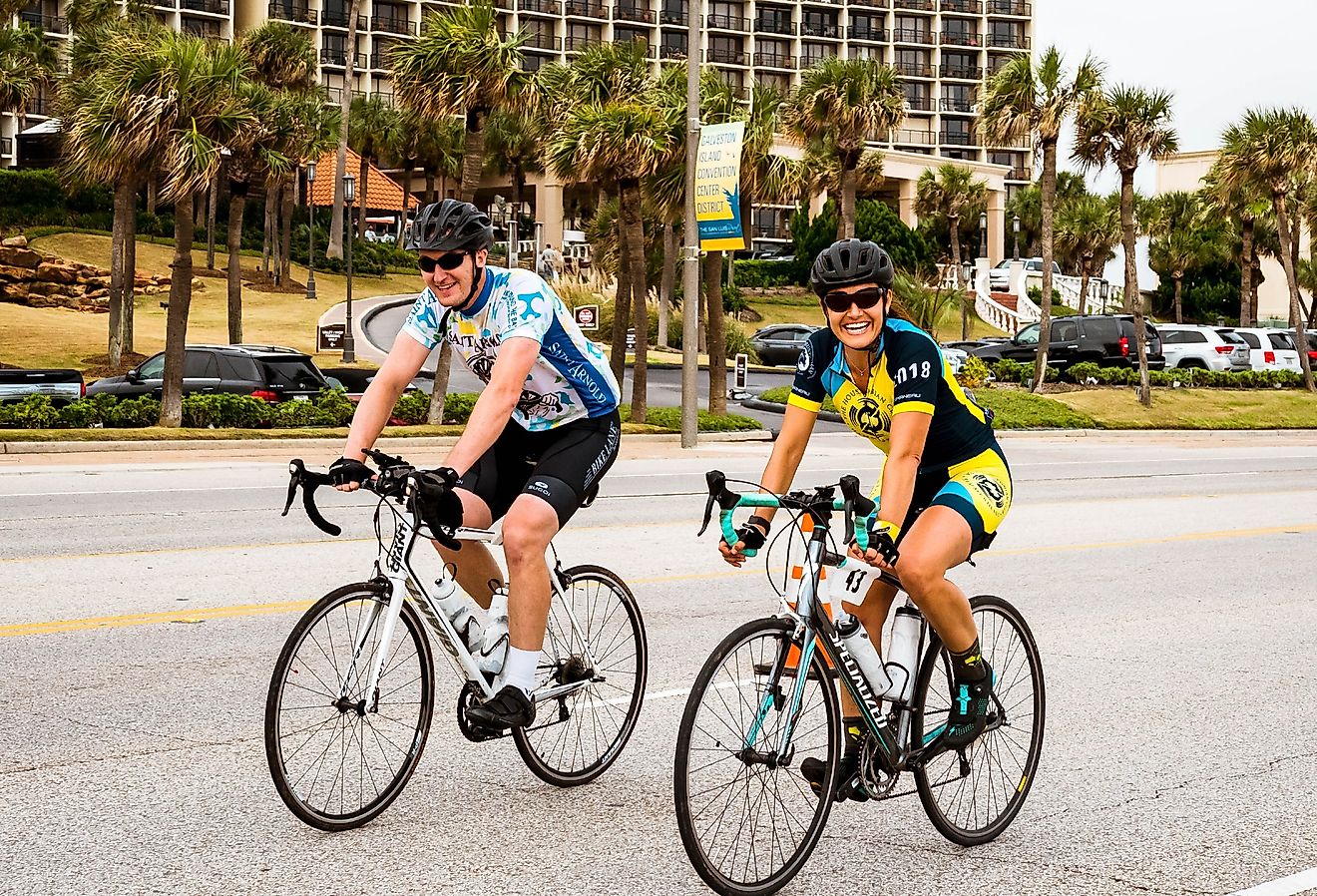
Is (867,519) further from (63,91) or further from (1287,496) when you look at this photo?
(63,91)

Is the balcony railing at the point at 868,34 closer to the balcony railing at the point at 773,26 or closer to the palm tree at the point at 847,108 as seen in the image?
the balcony railing at the point at 773,26

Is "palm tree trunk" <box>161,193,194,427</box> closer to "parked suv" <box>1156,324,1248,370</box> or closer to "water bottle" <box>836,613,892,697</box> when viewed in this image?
"water bottle" <box>836,613,892,697</box>

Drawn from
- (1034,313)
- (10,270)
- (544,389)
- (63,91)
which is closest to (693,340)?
(63,91)

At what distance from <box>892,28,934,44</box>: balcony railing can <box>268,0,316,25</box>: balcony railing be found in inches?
1789

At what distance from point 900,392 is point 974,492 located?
0.47m

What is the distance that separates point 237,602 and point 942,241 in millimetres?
99518

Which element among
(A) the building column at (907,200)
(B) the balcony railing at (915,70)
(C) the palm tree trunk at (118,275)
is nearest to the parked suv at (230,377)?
(C) the palm tree trunk at (118,275)

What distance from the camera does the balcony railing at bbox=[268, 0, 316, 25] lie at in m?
97.6

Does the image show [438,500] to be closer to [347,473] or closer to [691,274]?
[347,473]

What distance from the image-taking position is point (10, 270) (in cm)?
5662

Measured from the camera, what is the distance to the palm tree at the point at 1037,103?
41312mm

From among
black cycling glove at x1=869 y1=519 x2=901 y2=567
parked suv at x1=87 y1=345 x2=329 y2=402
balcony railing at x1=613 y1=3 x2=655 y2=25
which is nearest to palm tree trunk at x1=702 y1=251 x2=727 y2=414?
parked suv at x1=87 y1=345 x2=329 y2=402

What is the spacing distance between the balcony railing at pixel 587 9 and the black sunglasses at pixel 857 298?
107316 mm

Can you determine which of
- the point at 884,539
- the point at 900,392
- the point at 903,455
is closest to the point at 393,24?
the point at 900,392
